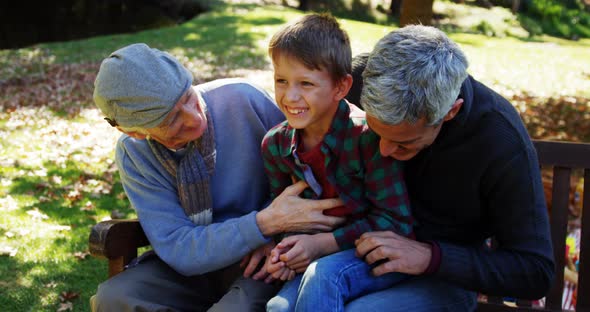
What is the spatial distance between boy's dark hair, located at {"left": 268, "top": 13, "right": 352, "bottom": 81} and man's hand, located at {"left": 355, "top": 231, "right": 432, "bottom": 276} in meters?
0.64

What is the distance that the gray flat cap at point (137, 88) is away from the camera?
258 centimetres

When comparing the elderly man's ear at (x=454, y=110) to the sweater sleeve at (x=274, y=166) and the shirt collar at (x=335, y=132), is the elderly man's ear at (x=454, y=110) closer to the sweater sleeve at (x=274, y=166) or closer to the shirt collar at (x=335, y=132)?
the shirt collar at (x=335, y=132)

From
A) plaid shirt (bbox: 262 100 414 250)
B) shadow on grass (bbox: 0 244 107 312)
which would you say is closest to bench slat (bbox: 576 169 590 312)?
plaid shirt (bbox: 262 100 414 250)

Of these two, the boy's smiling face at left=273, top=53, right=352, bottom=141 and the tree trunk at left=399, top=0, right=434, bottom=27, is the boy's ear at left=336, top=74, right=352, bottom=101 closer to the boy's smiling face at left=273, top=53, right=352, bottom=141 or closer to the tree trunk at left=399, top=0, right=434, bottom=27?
the boy's smiling face at left=273, top=53, right=352, bottom=141

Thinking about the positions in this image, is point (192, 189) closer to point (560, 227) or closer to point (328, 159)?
point (328, 159)

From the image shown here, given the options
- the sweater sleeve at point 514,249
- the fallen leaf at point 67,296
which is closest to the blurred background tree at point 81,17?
the fallen leaf at point 67,296

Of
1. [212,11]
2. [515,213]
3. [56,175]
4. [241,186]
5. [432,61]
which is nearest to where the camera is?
[432,61]

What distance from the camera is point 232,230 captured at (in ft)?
8.97

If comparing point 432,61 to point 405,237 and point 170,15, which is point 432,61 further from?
point 170,15

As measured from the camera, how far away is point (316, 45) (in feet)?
8.30

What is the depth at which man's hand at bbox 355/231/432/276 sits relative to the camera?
2.41 metres

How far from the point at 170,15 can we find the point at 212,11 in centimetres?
194

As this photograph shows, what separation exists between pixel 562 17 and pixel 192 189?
25304mm

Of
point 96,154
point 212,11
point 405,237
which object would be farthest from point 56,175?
point 212,11
